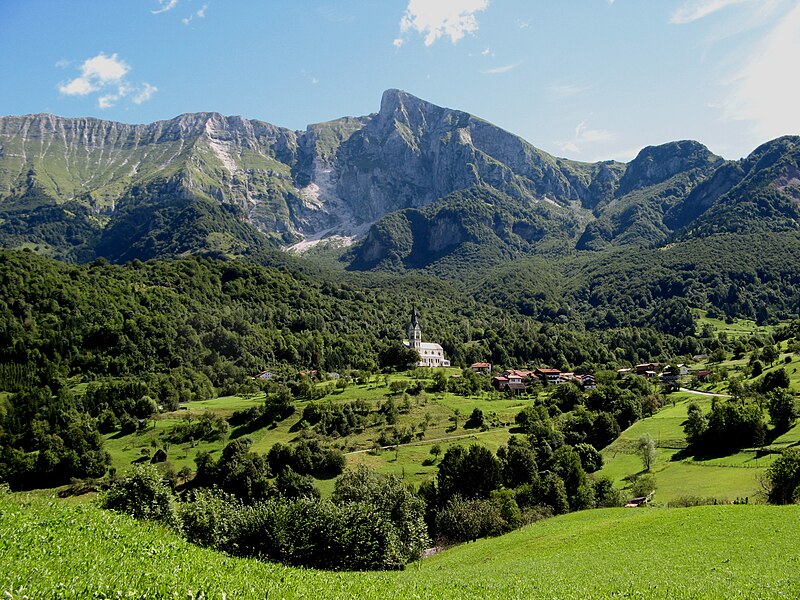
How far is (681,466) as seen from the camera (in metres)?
66.9

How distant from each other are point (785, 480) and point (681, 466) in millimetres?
22368

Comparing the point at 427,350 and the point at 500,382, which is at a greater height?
the point at 427,350

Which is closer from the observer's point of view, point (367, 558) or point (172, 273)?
point (367, 558)

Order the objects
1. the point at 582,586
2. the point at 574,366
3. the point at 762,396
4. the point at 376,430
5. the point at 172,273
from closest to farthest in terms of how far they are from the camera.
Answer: the point at 582,586 < the point at 762,396 < the point at 376,430 < the point at 574,366 < the point at 172,273

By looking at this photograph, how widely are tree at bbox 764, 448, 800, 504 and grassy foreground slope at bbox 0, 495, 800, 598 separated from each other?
10.5 m

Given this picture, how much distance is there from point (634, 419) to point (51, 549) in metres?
97.6


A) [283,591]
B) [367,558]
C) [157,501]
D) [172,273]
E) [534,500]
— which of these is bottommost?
[534,500]

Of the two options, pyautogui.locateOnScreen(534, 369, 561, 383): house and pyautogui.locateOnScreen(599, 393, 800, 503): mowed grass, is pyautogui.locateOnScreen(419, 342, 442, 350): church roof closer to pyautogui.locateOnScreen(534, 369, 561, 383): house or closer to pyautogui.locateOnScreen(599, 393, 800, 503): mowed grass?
pyautogui.locateOnScreen(534, 369, 561, 383): house

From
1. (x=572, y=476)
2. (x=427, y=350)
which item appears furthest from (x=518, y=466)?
(x=427, y=350)

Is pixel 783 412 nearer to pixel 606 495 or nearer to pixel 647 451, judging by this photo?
pixel 647 451

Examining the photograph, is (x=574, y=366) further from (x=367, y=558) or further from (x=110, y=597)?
(x=110, y=597)

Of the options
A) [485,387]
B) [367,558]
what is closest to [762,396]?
[485,387]

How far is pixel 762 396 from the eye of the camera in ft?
274

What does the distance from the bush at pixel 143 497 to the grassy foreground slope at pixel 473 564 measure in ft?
43.3
